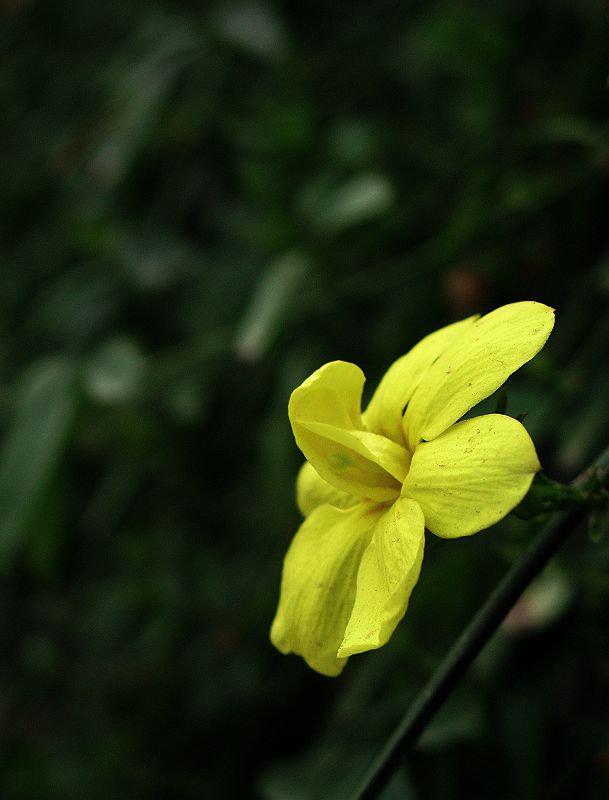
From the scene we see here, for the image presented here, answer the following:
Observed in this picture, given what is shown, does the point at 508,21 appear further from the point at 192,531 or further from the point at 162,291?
the point at 192,531

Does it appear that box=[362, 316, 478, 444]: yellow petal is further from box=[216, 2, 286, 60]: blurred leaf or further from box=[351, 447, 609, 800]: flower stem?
box=[216, 2, 286, 60]: blurred leaf

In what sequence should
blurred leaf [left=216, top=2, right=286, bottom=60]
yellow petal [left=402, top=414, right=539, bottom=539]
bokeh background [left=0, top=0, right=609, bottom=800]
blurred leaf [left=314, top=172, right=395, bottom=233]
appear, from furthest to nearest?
1. blurred leaf [left=216, top=2, right=286, bottom=60]
2. blurred leaf [left=314, top=172, right=395, bottom=233]
3. bokeh background [left=0, top=0, right=609, bottom=800]
4. yellow petal [left=402, top=414, right=539, bottom=539]

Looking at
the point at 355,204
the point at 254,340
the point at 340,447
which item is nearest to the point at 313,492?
the point at 340,447

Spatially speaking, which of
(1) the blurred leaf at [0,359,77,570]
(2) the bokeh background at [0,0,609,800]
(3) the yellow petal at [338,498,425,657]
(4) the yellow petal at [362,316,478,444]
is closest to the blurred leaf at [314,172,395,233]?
(2) the bokeh background at [0,0,609,800]

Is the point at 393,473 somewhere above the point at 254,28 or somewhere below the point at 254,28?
below

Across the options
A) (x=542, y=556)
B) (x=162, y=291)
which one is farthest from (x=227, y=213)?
(x=542, y=556)

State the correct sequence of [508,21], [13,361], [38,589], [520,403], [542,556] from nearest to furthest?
[542,556], [520,403], [508,21], [13,361], [38,589]

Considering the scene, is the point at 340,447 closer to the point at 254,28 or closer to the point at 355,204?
the point at 355,204
